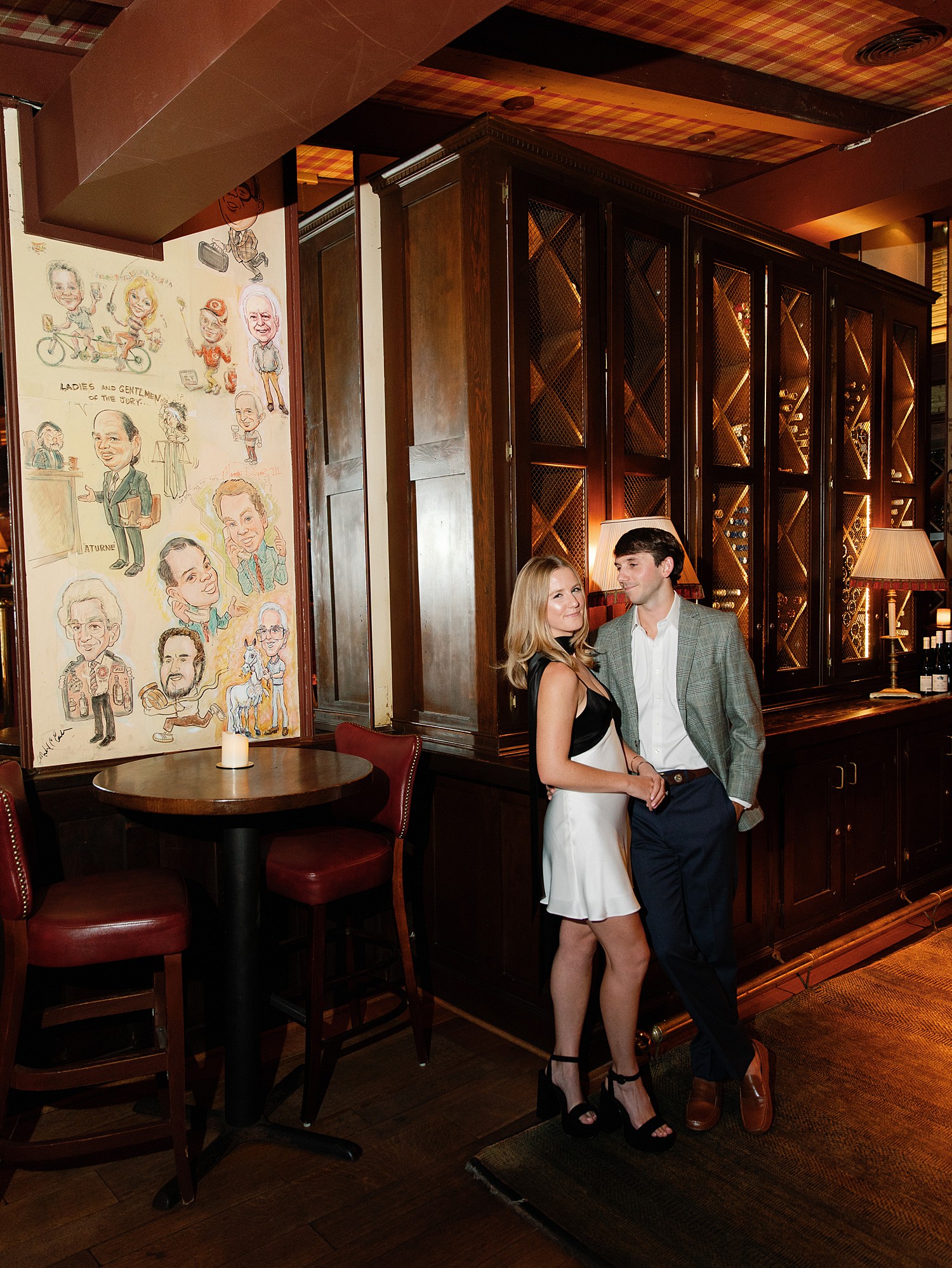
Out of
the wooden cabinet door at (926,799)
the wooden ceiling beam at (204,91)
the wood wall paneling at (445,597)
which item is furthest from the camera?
the wooden cabinet door at (926,799)

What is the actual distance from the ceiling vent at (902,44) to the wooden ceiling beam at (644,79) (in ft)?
1.21

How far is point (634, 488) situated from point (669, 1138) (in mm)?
2441

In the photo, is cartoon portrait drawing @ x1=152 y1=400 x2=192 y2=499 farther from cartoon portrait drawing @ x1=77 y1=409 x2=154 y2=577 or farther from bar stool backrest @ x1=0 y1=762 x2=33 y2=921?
bar stool backrest @ x1=0 y1=762 x2=33 y2=921

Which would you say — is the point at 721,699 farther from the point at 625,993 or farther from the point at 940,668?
the point at 940,668

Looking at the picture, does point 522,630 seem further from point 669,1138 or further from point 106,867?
point 106,867

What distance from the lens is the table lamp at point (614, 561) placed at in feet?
12.0

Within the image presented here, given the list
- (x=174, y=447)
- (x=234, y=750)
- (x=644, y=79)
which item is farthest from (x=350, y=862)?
(x=644, y=79)

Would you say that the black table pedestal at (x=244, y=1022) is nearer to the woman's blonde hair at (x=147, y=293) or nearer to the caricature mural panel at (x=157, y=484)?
the caricature mural panel at (x=157, y=484)

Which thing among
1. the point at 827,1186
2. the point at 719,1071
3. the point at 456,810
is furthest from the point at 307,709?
the point at 827,1186

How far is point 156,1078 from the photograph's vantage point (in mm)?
2992

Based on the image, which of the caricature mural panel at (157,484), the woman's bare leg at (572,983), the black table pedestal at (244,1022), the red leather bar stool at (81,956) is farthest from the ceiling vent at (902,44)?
the red leather bar stool at (81,956)

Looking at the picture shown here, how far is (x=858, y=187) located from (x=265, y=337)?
133 inches

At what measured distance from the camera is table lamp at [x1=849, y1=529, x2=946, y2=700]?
4.89 m

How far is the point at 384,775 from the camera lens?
332cm
